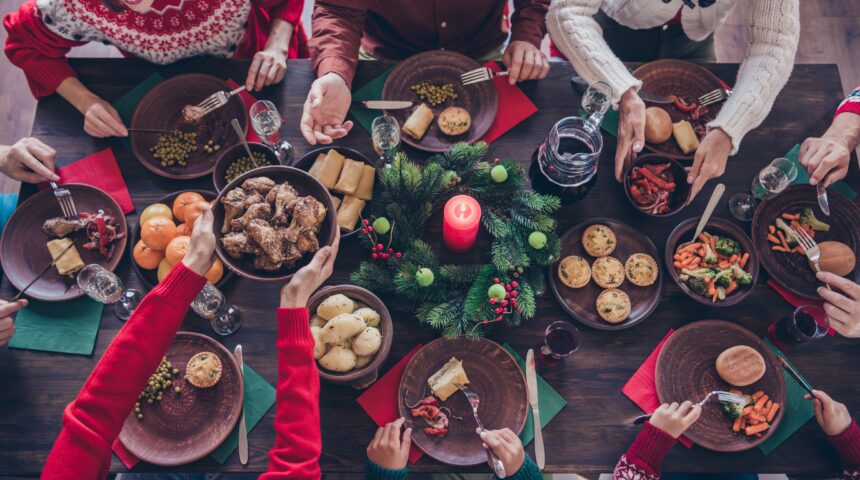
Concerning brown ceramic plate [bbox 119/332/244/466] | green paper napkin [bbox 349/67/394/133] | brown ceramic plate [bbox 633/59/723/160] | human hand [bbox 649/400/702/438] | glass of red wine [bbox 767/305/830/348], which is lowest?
brown ceramic plate [bbox 119/332/244/466]

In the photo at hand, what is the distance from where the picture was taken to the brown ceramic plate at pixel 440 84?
1.85 metres

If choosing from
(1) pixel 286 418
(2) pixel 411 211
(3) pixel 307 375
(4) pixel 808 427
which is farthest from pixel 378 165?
(4) pixel 808 427

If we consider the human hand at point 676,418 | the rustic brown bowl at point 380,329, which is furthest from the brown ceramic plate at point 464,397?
the human hand at point 676,418

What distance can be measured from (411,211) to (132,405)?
0.97m

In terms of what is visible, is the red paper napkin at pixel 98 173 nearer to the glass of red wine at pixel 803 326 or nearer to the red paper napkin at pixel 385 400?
the red paper napkin at pixel 385 400

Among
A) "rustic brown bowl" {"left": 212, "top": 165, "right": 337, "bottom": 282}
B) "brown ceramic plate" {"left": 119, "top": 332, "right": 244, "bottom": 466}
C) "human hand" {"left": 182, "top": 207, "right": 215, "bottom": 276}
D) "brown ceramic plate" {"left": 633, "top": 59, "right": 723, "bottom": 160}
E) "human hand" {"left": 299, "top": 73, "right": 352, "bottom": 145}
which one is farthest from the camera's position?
"brown ceramic plate" {"left": 633, "top": 59, "right": 723, "bottom": 160}

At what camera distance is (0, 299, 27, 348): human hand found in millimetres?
1541

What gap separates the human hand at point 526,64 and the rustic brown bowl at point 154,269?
1155 mm

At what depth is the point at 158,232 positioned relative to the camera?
1604 millimetres

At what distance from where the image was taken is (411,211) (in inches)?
63.9

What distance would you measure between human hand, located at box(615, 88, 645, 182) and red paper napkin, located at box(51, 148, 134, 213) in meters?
1.71

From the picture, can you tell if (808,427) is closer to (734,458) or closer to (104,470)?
(734,458)

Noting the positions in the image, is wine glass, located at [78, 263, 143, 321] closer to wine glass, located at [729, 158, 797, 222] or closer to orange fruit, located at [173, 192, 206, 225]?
orange fruit, located at [173, 192, 206, 225]

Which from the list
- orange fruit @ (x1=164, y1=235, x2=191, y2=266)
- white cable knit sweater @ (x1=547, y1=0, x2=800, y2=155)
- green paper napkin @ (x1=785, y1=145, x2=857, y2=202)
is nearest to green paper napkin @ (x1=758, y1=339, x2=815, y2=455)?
green paper napkin @ (x1=785, y1=145, x2=857, y2=202)
